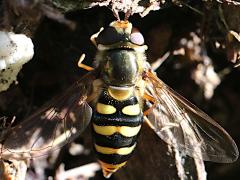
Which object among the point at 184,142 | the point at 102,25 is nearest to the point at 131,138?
the point at 184,142

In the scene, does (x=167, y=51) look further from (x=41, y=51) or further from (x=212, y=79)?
(x=41, y=51)

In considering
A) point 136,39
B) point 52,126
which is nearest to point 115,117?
point 52,126

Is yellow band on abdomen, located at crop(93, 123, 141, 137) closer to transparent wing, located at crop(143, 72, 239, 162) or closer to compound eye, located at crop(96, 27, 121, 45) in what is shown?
transparent wing, located at crop(143, 72, 239, 162)

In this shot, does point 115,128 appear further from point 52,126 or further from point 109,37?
point 109,37

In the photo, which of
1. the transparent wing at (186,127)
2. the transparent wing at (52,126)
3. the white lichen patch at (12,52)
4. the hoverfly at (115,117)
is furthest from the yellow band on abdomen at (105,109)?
the white lichen patch at (12,52)

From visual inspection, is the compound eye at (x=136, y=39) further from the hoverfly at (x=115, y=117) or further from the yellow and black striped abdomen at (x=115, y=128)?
the yellow and black striped abdomen at (x=115, y=128)

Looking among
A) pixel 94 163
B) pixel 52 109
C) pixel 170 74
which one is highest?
pixel 52 109
